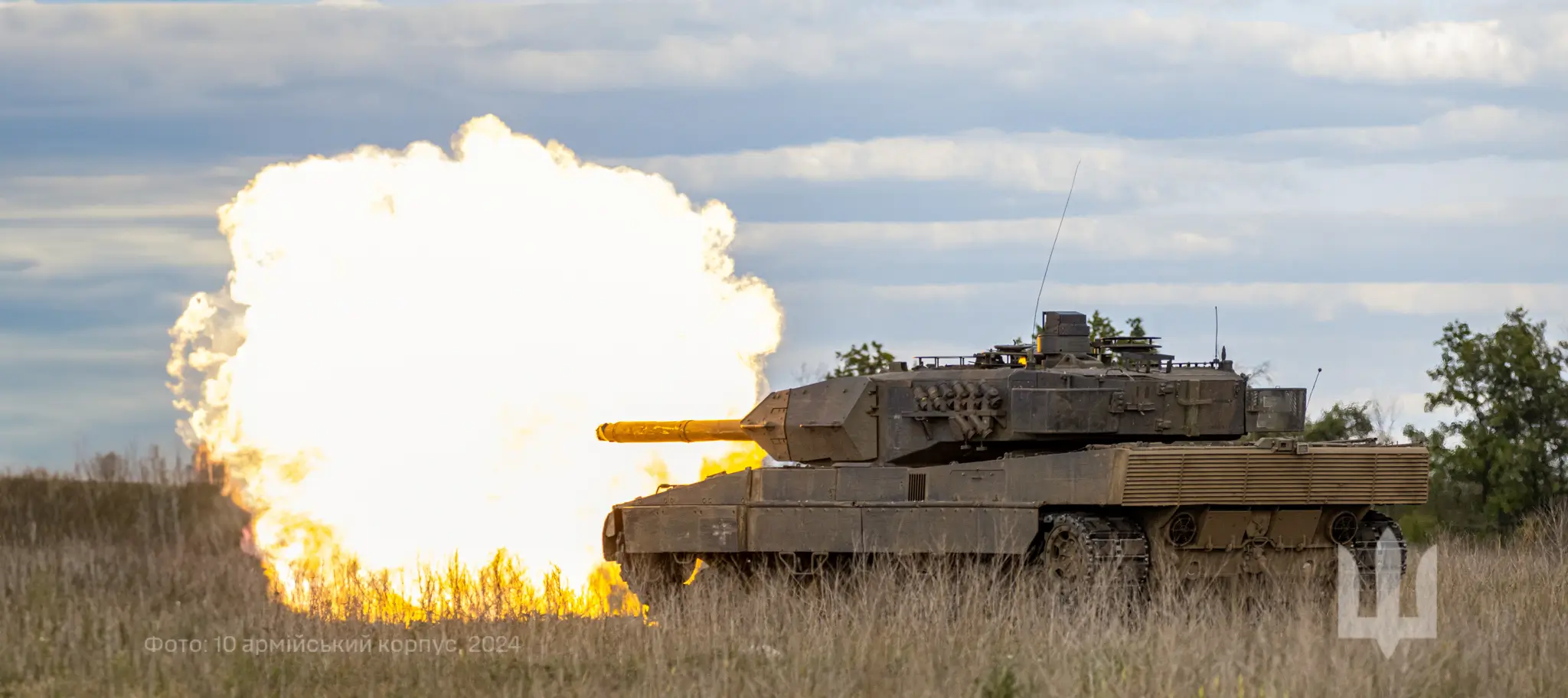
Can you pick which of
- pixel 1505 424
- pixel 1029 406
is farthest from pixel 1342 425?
pixel 1029 406

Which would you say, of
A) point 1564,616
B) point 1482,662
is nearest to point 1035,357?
point 1564,616

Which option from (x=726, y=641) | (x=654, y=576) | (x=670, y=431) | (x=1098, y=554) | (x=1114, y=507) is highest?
(x=670, y=431)

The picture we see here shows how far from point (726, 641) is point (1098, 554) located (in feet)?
11.4

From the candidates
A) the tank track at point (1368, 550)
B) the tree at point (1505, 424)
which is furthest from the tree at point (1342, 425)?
the tank track at point (1368, 550)

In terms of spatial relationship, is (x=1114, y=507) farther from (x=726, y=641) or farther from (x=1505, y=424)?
(x=1505, y=424)

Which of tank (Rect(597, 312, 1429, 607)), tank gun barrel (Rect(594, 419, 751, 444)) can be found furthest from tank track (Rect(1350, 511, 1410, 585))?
tank gun barrel (Rect(594, 419, 751, 444))

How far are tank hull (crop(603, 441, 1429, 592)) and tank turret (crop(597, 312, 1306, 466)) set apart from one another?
54cm

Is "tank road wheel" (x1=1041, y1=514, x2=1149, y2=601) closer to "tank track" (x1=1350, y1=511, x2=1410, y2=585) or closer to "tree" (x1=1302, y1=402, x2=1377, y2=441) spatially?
"tank track" (x1=1350, y1=511, x2=1410, y2=585)

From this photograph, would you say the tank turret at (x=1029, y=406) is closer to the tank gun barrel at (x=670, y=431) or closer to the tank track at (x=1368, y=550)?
the tank gun barrel at (x=670, y=431)

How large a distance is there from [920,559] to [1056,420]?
6.11 ft

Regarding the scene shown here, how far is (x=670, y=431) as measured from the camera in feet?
69.9

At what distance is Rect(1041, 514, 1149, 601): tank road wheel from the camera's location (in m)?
16.1

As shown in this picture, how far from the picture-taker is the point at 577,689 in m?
12.7

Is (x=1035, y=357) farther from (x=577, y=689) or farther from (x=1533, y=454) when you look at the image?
(x=1533, y=454)
